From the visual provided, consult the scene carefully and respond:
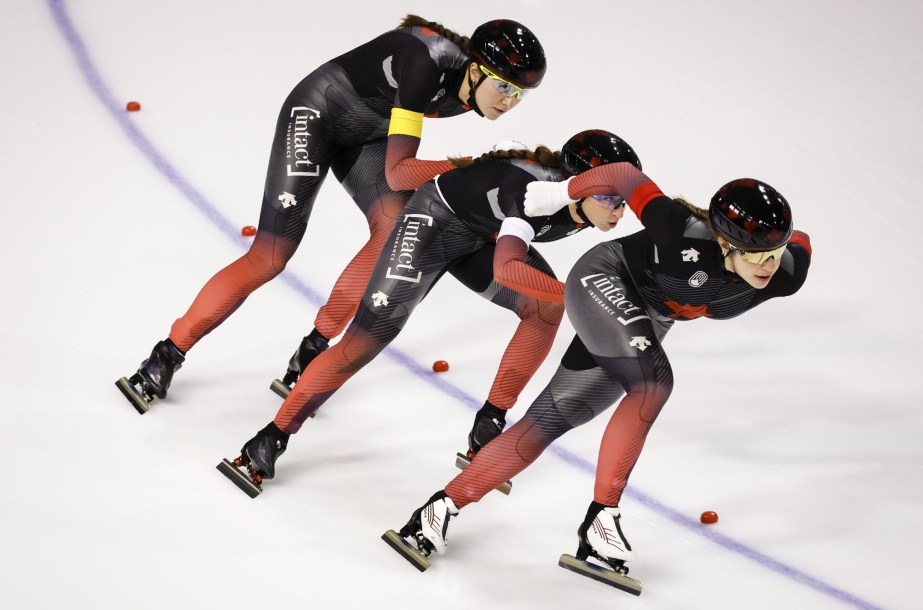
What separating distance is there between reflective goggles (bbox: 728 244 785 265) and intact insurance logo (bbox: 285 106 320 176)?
1.66 m

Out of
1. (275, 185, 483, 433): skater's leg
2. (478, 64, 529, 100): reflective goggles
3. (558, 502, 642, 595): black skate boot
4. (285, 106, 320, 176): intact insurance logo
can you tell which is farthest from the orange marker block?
(285, 106, 320, 176): intact insurance logo

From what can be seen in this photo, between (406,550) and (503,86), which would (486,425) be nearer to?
(406,550)

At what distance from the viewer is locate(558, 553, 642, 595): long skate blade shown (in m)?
3.89

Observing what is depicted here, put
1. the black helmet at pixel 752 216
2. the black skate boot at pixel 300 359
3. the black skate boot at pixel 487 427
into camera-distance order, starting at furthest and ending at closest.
→ the black skate boot at pixel 300 359 → the black skate boot at pixel 487 427 → the black helmet at pixel 752 216

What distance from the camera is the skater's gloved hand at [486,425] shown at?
447 centimetres

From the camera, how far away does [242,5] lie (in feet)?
25.2

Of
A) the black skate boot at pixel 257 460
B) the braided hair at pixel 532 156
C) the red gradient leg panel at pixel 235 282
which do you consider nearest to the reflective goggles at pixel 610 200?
the braided hair at pixel 532 156

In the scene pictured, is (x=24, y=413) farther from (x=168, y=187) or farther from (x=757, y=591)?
(x=757, y=591)

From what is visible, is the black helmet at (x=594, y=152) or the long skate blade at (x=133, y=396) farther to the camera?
the long skate blade at (x=133, y=396)

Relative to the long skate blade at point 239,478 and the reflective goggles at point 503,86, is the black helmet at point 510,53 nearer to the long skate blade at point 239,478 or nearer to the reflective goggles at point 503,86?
the reflective goggles at point 503,86

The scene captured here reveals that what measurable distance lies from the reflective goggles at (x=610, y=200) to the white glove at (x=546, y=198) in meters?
0.08

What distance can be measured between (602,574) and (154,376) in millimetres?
1827

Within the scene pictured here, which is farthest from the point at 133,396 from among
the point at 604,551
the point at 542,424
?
the point at 604,551

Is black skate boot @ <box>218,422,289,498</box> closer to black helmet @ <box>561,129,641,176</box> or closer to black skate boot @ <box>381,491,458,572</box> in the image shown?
black skate boot @ <box>381,491,458,572</box>
